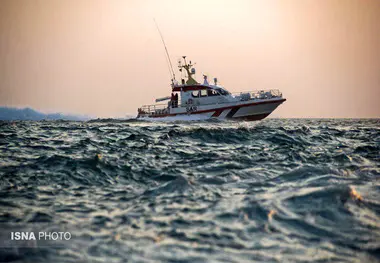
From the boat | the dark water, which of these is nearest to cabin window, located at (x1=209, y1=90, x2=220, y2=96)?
the boat

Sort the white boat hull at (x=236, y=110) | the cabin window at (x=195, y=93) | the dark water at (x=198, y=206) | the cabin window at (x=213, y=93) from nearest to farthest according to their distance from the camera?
the dark water at (x=198, y=206) → the white boat hull at (x=236, y=110) → the cabin window at (x=213, y=93) → the cabin window at (x=195, y=93)

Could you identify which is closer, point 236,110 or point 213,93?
point 236,110

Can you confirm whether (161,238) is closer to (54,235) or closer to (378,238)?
(54,235)

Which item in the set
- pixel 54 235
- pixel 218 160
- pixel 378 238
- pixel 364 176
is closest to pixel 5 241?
pixel 54 235

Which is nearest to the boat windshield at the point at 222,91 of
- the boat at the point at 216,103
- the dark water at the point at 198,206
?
the boat at the point at 216,103

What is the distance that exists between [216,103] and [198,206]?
27415mm

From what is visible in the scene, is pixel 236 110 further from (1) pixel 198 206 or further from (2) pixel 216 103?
(1) pixel 198 206

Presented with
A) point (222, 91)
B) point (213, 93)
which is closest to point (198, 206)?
point (213, 93)

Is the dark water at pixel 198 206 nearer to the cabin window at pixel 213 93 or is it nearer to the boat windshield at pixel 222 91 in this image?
the cabin window at pixel 213 93

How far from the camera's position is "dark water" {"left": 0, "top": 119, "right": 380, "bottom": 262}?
3066 mm

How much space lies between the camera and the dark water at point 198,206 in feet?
10.1

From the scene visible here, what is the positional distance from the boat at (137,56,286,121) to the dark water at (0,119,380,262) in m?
22.4

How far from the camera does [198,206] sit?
14.4 feet

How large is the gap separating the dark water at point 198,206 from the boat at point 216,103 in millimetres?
22355
